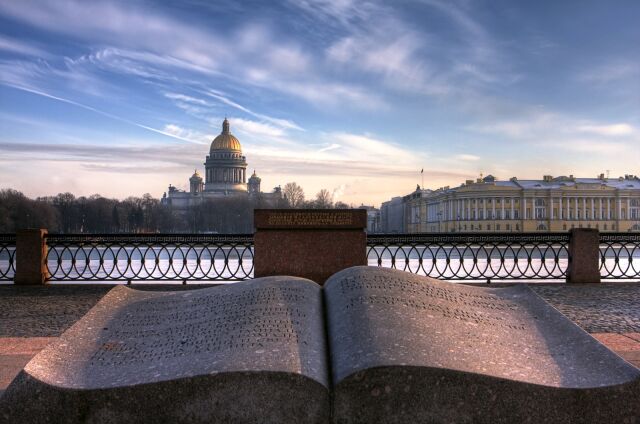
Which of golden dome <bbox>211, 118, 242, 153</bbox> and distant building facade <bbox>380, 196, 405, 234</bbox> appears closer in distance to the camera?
golden dome <bbox>211, 118, 242, 153</bbox>

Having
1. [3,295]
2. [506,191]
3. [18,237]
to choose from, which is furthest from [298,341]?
[506,191]

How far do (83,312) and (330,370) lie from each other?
7003 millimetres

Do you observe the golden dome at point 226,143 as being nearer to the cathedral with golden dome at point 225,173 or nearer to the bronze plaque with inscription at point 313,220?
the cathedral with golden dome at point 225,173

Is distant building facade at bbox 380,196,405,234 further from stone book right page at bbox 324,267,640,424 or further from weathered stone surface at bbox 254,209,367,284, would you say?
stone book right page at bbox 324,267,640,424

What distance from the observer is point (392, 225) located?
142625 millimetres

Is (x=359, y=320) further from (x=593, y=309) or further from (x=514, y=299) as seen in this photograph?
(x=593, y=309)

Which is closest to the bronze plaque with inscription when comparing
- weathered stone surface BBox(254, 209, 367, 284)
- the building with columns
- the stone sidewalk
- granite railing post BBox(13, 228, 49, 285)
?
weathered stone surface BBox(254, 209, 367, 284)

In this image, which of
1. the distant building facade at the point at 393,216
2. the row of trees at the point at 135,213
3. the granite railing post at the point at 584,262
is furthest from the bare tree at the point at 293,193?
the granite railing post at the point at 584,262

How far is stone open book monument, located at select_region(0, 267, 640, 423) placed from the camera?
7.82 ft

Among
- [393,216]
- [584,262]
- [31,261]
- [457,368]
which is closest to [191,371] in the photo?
[457,368]

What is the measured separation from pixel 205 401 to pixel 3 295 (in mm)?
9608

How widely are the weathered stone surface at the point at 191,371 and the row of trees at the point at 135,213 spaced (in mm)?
83309

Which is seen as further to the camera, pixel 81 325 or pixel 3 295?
pixel 3 295

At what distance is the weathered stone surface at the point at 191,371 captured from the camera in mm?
2379
